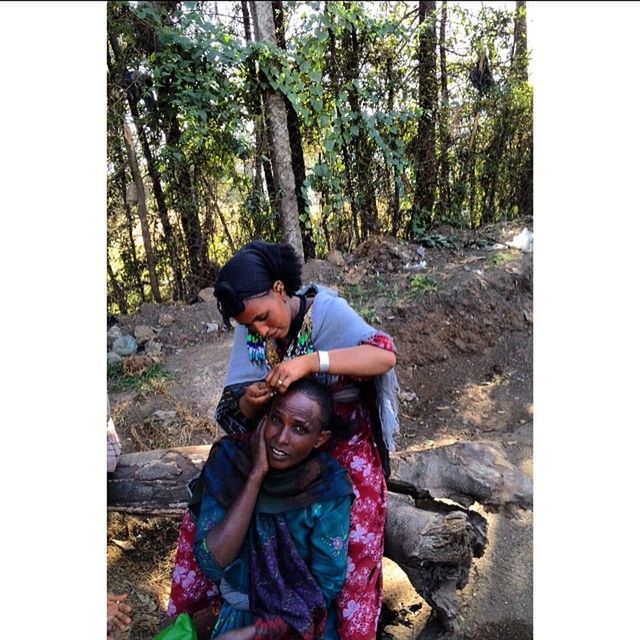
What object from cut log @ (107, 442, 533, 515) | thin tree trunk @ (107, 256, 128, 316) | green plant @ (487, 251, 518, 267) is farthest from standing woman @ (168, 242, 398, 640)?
green plant @ (487, 251, 518, 267)

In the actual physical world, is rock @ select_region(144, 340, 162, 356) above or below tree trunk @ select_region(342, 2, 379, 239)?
below

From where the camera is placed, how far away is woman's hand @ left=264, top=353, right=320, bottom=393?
60.7 inches

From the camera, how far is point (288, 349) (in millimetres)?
1727

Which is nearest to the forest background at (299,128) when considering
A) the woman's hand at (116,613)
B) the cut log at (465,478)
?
the cut log at (465,478)

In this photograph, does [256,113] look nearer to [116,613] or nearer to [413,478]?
[413,478]

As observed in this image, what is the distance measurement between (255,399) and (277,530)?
1.35ft

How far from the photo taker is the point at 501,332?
4.05 m

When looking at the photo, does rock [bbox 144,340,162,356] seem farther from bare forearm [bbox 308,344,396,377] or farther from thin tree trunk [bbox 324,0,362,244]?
bare forearm [bbox 308,344,396,377]

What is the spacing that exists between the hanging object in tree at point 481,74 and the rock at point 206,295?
1.49m

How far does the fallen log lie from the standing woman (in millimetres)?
177

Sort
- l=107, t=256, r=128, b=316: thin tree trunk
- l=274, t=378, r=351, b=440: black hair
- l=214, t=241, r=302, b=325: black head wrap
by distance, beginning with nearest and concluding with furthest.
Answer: l=214, t=241, r=302, b=325: black head wrap < l=274, t=378, r=351, b=440: black hair < l=107, t=256, r=128, b=316: thin tree trunk
